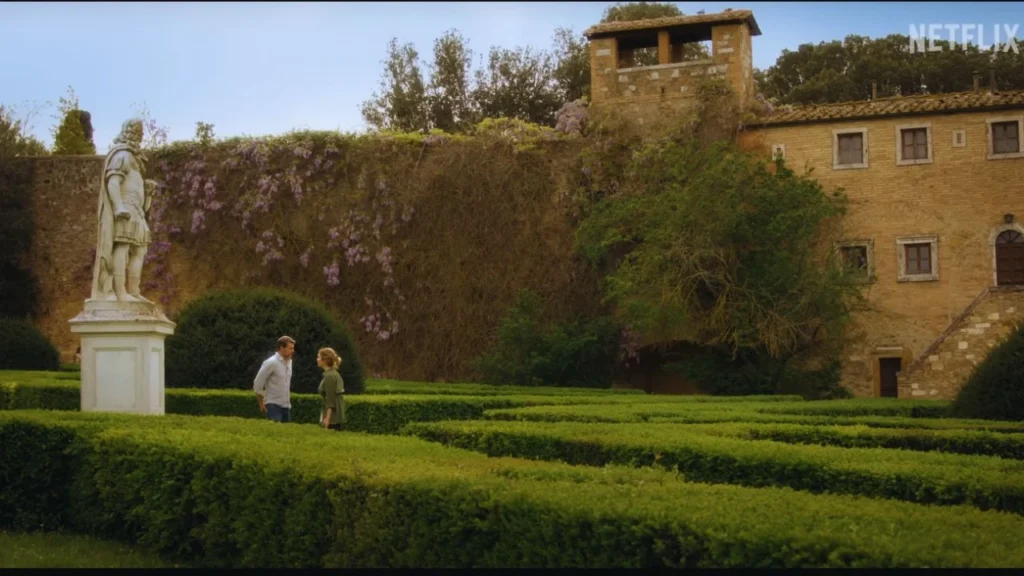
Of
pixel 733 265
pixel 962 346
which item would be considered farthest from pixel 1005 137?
pixel 733 265

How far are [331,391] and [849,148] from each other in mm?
19179

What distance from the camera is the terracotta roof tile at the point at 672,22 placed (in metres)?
30.9

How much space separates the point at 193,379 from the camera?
18.5 meters

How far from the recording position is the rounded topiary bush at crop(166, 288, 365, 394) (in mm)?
18531

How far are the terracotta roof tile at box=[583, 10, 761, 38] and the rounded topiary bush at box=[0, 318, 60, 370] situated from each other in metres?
14.5

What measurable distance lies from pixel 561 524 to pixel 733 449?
11.6ft

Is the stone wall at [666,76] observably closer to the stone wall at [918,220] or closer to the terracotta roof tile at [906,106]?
the terracotta roof tile at [906,106]

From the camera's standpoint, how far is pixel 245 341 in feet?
61.2

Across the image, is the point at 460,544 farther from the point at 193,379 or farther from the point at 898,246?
the point at 898,246

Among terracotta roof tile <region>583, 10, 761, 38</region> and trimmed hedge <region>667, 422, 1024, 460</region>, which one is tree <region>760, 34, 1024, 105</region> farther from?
trimmed hedge <region>667, 422, 1024, 460</region>

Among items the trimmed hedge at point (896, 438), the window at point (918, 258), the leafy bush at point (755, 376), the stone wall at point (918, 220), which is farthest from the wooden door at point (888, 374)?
the trimmed hedge at point (896, 438)

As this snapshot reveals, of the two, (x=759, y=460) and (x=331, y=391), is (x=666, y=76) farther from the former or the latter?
(x=759, y=460)

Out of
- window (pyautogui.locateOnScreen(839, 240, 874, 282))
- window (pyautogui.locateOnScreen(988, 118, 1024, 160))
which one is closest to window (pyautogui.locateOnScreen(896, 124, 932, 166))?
window (pyautogui.locateOnScreen(988, 118, 1024, 160))

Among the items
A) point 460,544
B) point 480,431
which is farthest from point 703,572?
point 480,431
